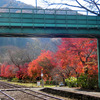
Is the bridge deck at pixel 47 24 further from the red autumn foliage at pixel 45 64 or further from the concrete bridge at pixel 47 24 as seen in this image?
the red autumn foliage at pixel 45 64

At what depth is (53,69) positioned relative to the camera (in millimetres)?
37656

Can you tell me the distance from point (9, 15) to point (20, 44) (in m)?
158

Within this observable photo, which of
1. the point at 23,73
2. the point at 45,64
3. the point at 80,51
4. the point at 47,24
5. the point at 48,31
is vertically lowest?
the point at 23,73

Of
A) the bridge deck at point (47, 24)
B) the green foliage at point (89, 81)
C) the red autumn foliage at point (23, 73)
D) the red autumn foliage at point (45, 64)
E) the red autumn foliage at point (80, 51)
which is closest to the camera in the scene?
the bridge deck at point (47, 24)

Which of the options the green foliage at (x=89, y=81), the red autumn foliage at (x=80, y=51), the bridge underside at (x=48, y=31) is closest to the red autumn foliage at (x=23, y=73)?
the red autumn foliage at (x=80, y=51)

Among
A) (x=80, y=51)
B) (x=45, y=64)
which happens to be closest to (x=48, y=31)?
(x=80, y=51)

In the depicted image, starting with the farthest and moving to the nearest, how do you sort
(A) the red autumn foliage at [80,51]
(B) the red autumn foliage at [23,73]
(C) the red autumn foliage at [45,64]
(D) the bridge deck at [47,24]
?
(B) the red autumn foliage at [23,73] < (C) the red autumn foliage at [45,64] < (A) the red autumn foliage at [80,51] < (D) the bridge deck at [47,24]

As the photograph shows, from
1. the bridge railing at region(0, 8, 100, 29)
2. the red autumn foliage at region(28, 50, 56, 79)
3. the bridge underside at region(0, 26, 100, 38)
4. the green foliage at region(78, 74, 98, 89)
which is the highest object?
the bridge railing at region(0, 8, 100, 29)

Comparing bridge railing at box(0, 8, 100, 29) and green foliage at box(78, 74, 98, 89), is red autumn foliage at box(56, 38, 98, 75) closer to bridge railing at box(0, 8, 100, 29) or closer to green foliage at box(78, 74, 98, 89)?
green foliage at box(78, 74, 98, 89)

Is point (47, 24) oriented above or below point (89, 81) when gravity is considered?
above

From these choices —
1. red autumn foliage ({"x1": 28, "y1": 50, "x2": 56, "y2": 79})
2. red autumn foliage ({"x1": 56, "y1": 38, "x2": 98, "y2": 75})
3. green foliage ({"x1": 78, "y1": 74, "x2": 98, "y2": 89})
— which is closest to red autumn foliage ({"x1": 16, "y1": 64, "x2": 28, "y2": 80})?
red autumn foliage ({"x1": 28, "y1": 50, "x2": 56, "y2": 79})

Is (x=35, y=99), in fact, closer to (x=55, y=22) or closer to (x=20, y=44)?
(x=55, y=22)

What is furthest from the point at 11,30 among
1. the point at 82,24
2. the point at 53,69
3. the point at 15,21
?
the point at 53,69

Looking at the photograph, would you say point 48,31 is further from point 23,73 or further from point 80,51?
point 23,73
